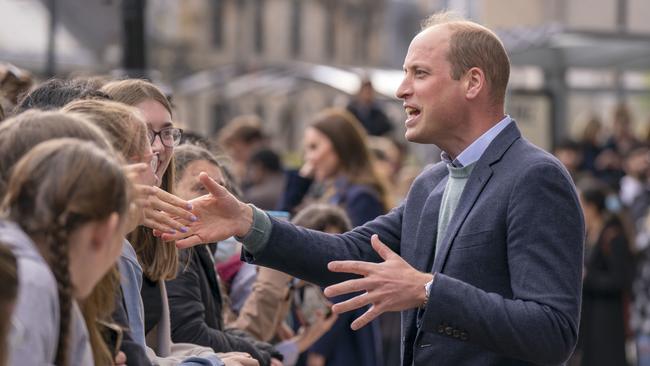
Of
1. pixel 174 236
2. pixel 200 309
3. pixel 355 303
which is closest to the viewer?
pixel 355 303

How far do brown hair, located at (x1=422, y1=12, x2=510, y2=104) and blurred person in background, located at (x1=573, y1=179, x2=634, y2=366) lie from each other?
6807 mm

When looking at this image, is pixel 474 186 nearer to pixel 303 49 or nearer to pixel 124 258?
pixel 124 258

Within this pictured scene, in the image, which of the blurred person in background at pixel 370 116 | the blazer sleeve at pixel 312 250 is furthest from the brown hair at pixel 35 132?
the blurred person in background at pixel 370 116

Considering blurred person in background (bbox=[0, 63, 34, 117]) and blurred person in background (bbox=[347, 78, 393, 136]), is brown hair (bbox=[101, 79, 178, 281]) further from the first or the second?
blurred person in background (bbox=[347, 78, 393, 136])

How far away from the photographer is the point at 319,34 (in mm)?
75500

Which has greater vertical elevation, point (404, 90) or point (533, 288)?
point (404, 90)

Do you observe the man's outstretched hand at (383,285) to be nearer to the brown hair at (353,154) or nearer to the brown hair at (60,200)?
the brown hair at (60,200)

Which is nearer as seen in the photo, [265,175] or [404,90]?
[404,90]

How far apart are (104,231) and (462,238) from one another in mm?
1610

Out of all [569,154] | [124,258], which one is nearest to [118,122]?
[124,258]

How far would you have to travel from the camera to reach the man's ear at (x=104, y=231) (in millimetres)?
3152

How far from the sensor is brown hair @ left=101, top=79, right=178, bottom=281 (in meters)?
4.57

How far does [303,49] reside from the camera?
7494 cm

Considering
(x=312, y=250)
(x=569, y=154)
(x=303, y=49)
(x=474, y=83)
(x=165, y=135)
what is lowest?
(x=303, y=49)
